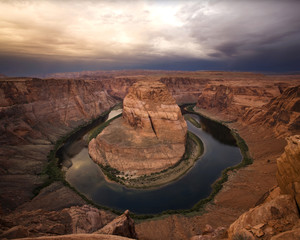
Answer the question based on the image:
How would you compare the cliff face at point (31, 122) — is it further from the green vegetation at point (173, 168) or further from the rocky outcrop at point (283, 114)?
the rocky outcrop at point (283, 114)

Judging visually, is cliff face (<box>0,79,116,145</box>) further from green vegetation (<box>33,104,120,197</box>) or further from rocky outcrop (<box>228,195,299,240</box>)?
rocky outcrop (<box>228,195,299,240</box>)

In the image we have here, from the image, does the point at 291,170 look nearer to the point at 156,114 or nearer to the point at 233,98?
the point at 156,114

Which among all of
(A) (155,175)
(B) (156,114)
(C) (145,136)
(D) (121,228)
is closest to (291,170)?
(D) (121,228)

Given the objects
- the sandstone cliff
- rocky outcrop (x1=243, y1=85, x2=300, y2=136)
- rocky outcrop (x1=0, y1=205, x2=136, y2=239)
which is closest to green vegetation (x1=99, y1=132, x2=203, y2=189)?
rocky outcrop (x1=0, y1=205, x2=136, y2=239)

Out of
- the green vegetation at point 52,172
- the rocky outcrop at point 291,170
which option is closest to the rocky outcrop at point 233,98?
the rocky outcrop at point 291,170

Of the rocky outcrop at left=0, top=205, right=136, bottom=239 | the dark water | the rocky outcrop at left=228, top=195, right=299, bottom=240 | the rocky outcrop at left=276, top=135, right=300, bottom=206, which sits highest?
the rocky outcrop at left=276, top=135, right=300, bottom=206

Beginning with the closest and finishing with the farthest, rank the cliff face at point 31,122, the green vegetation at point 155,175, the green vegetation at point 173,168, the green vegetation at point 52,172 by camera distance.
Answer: the green vegetation at point 173,168, the cliff face at point 31,122, the green vegetation at point 52,172, the green vegetation at point 155,175

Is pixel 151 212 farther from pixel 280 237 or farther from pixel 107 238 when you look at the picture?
pixel 280 237
